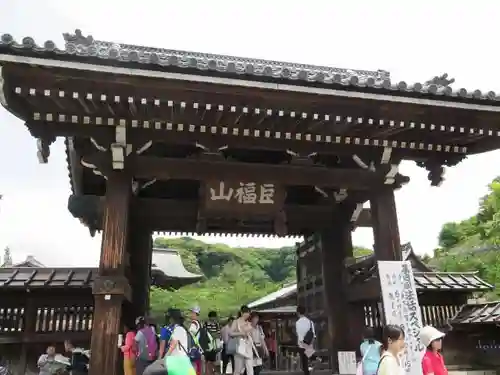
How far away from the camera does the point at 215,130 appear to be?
6.59m

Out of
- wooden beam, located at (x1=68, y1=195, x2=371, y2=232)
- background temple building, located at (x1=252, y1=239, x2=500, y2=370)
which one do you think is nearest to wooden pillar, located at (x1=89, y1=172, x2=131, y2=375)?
wooden beam, located at (x1=68, y1=195, x2=371, y2=232)

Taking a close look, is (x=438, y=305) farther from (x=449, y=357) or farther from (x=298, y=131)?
(x=298, y=131)

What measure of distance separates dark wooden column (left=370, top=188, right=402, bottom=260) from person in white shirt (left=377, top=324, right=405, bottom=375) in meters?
3.67

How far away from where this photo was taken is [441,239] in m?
36.5

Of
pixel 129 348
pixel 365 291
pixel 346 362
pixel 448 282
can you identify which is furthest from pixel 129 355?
pixel 448 282

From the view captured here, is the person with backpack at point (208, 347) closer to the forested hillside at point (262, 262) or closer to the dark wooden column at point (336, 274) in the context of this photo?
the dark wooden column at point (336, 274)

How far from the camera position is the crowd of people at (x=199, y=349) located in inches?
169

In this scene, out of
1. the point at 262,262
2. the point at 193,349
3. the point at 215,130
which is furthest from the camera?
the point at 262,262

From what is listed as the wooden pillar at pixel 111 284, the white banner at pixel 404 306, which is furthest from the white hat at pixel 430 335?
the wooden pillar at pixel 111 284

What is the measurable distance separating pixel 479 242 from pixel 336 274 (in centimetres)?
2168

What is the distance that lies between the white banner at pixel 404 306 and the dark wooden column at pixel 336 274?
7.06 feet

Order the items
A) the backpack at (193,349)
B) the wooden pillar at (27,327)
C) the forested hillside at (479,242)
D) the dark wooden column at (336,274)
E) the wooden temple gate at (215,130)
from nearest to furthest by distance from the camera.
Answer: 1. the wooden temple gate at (215,130)
2. the backpack at (193,349)
3. the wooden pillar at (27,327)
4. the dark wooden column at (336,274)
5. the forested hillside at (479,242)

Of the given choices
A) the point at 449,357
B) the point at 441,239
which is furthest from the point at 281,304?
the point at 441,239

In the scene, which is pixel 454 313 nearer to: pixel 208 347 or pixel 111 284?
pixel 208 347
